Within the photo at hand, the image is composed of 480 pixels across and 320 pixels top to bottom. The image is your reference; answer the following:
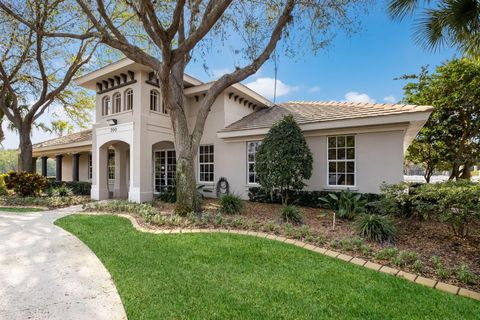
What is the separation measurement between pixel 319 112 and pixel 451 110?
10423 millimetres

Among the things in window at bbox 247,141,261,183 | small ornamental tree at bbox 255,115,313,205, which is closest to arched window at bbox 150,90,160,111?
window at bbox 247,141,261,183

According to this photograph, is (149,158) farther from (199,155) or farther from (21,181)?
(21,181)

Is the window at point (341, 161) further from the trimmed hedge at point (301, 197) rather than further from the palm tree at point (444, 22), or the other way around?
the palm tree at point (444, 22)

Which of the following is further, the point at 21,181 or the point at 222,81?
the point at 21,181

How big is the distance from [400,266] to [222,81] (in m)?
6.80

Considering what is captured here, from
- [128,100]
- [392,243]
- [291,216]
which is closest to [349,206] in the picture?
[291,216]

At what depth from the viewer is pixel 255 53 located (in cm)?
913

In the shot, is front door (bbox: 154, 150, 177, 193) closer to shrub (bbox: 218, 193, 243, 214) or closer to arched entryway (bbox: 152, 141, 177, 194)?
arched entryway (bbox: 152, 141, 177, 194)

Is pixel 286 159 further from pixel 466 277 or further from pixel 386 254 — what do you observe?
pixel 466 277

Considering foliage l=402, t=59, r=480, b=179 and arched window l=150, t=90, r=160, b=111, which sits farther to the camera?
foliage l=402, t=59, r=480, b=179

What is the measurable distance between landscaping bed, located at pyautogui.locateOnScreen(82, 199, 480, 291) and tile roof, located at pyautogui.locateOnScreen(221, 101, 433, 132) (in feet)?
12.0

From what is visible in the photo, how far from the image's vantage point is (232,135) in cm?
1249

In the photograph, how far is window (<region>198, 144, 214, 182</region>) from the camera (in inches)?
548

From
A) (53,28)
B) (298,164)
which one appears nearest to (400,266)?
(298,164)
